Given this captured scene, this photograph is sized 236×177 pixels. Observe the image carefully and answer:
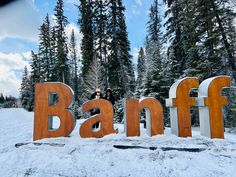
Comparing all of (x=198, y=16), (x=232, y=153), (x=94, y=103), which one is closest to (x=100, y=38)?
(x=198, y=16)

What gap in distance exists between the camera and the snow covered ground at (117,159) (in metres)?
3.83

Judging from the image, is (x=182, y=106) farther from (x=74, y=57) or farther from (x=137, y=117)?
(x=74, y=57)

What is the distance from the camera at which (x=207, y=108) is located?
5.79 m

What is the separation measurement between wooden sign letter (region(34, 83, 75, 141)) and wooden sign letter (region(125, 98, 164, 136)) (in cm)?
161

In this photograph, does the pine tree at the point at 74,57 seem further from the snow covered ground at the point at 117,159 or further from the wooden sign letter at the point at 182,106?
the snow covered ground at the point at 117,159

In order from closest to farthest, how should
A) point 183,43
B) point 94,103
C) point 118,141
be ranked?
point 118,141
point 94,103
point 183,43

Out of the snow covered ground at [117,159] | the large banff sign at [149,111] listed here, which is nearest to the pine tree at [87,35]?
the large banff sign at [149,111]

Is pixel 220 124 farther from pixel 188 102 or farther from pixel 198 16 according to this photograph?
pixel 198 16

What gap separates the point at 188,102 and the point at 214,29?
7744mm

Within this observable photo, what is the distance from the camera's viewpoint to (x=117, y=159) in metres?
4.32

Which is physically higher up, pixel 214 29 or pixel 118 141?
pixel 214 29

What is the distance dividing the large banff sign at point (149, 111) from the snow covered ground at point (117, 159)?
1.89 feet

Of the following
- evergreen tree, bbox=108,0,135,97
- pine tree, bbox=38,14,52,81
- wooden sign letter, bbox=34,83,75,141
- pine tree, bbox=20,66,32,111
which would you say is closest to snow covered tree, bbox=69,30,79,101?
pine tree, bbox=38,14,52,81

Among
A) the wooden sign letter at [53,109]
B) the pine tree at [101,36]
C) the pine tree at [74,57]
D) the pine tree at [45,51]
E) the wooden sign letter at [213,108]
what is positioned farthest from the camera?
the pine tree at [74,57]
